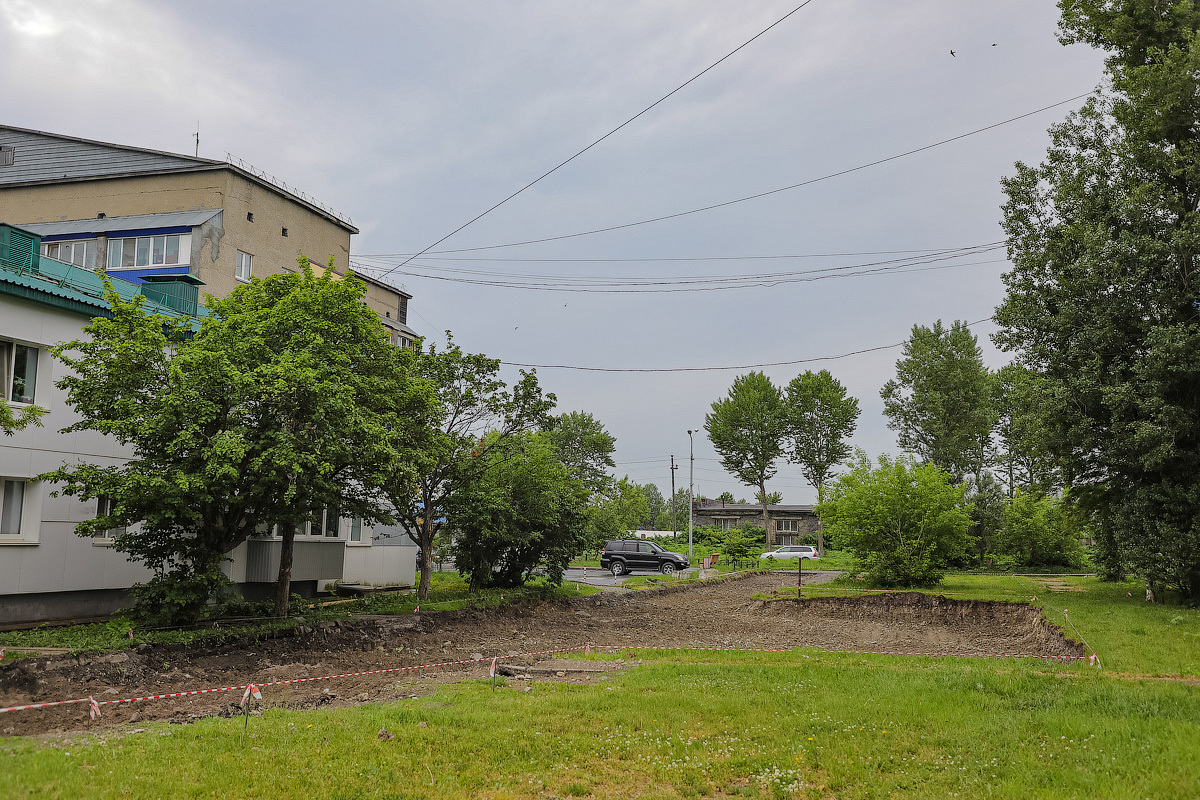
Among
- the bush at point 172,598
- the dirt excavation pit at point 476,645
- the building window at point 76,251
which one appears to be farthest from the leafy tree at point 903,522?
the building window at point 76,251

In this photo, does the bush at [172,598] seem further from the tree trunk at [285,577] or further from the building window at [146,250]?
the building window at [146,250]

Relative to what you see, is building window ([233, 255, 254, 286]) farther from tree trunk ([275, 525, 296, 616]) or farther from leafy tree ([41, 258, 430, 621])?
tree trunk ([275, 525, 296, 616])

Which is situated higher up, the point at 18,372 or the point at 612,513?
the point at 18,372

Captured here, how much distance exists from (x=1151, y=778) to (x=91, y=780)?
9.13m

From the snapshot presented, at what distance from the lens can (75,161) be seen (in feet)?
116

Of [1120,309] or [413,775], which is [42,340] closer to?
[413,775]

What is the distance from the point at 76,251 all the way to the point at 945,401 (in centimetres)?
5300

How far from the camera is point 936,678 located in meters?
11.4

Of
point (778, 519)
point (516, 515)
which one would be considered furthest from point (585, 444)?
point (516, 515)

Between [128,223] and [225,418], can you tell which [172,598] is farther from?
[128,223]

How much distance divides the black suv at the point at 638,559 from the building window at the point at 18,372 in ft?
99.1

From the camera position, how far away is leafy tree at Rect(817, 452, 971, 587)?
29.7 metres

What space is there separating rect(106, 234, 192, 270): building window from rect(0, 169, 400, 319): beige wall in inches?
38.2

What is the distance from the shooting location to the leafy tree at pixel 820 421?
67875mm
